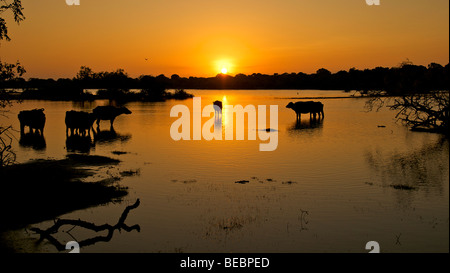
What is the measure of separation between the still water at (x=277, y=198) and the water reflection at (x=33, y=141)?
57 centimetres

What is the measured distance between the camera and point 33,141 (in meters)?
25.7

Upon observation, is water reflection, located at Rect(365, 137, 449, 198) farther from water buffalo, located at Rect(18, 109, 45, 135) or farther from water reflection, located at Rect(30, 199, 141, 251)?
water buffalo, located at Rect(18, 109, 45, 135)

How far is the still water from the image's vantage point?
369 inches

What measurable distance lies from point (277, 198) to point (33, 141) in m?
18.7

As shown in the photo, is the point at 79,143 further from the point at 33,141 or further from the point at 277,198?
the point at 277,198

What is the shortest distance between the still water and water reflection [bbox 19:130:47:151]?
572 mm

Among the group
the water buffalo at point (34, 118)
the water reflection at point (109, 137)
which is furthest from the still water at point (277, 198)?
the water buffalo at point (34, 118)

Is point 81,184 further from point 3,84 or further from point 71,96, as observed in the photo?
point 71,96

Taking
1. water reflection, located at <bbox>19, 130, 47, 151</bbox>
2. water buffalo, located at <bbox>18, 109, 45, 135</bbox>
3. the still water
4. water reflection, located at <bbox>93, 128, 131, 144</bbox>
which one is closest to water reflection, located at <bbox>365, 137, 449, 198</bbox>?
the still water

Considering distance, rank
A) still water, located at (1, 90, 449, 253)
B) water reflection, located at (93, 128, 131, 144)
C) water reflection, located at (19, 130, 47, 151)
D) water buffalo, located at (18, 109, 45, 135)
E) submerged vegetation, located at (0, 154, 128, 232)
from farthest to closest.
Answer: water buffalo, located at (18, 109, 45, 135) < water reflection, located at (93, 128, 131, 144) < water reflection, located at (19, 130, 47, 151) < submerged vegetation, located at (0, 154, 128, 232) < still water, located at (1, 90, 449, 253)

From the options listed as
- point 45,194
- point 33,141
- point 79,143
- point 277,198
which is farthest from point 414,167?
point 33,141

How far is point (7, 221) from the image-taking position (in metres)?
10.3
